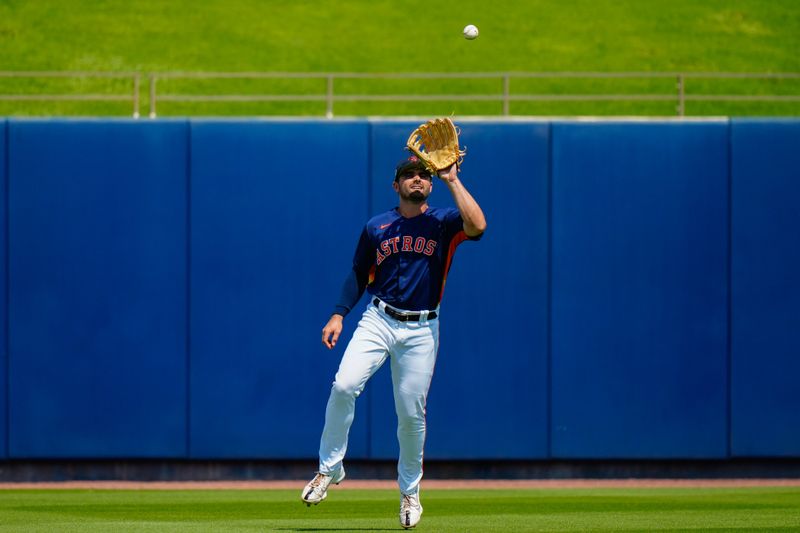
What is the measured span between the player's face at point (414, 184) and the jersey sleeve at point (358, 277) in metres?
0.32

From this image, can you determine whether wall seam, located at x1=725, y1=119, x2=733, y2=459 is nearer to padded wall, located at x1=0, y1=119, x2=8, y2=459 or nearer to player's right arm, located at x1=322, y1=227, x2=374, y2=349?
player's right arm, located at x1=322, y1=227, x2=374, y2=349

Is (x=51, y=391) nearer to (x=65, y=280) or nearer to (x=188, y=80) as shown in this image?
(x=65, y=280)

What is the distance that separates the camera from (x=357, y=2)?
23.3 metres

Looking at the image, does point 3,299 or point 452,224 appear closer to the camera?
point 452,224

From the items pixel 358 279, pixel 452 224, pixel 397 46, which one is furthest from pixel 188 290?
pixel 397 46

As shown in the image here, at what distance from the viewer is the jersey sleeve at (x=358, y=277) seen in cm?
670

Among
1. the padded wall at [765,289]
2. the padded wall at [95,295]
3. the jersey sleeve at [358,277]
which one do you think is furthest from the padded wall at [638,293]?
the jersey sleeve at [358,277]

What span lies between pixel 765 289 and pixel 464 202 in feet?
19.0

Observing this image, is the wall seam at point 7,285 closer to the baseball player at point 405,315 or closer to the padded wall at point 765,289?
the baseball player at point 405,315

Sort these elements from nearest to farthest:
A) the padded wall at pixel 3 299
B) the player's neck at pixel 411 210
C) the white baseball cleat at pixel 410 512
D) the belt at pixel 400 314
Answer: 1. the white baseball cleat at pixel 410 512
2. the belt at pixel 400 314
3. the player's neck at pixel 411 210
4. the padded wall at pixel 3 299

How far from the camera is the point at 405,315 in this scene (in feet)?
21.4

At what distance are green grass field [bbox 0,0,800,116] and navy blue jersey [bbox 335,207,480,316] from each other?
10881mm

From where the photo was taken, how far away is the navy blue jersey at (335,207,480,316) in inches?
259

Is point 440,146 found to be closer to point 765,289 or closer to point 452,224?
point 452,224
